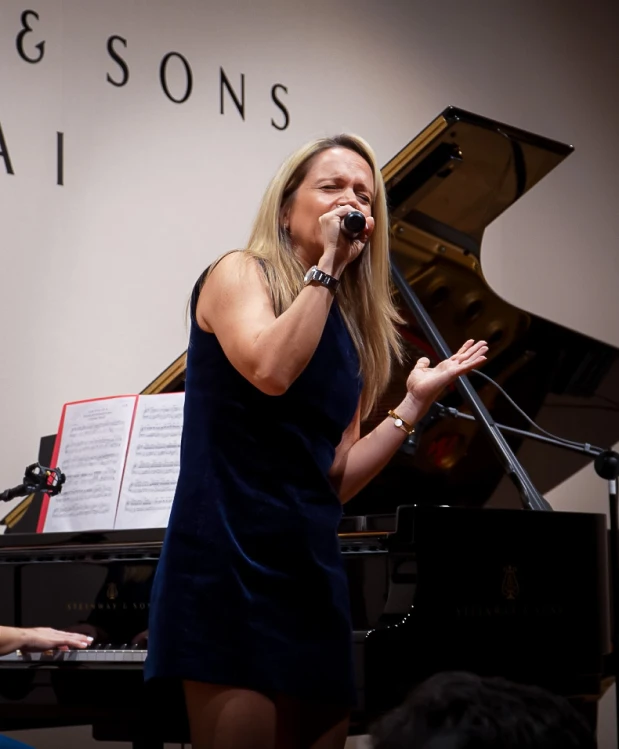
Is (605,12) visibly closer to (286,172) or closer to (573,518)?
(573,518)

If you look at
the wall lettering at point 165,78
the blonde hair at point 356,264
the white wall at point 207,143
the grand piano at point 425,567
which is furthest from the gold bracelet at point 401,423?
the wall lettering at point 165,78

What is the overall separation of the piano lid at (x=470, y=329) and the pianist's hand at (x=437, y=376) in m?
1.05

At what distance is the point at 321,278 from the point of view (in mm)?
1490

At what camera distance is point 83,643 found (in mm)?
2309

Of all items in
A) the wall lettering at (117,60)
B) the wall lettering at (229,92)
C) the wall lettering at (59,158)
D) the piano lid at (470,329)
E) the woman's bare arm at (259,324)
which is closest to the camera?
the woman's bare arm at (259,324)

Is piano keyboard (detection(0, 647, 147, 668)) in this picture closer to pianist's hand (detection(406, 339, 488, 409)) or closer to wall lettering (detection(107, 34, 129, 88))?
pianist's hand (detection(406, 339, 488, 409))

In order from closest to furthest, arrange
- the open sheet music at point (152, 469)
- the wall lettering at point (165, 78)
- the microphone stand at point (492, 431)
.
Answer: the open sheet music at point (152, 469), the microphone stand at point (492, 431), the wall lettering at point (165, 78)

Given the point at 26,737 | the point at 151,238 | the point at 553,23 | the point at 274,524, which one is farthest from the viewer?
the point at 553,23

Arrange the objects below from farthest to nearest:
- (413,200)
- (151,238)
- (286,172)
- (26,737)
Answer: (151,238), (26,737), (413,200), (286,172)

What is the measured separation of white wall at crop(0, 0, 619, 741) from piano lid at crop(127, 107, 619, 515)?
118 centimetres

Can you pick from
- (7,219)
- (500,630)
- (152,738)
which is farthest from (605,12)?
(152,738)

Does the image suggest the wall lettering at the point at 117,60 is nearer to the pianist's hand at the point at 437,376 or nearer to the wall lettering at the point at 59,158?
the wall lettering at the point at 59,158

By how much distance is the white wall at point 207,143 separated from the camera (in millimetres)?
3895

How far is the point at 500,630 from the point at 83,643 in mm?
874
